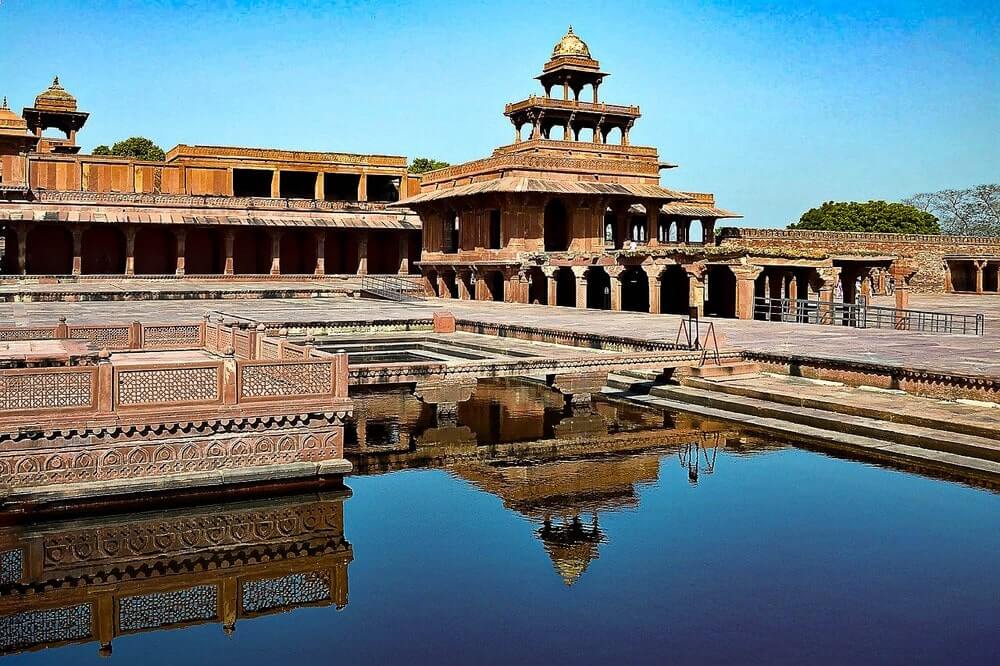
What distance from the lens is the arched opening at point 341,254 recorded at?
4194 centimetres

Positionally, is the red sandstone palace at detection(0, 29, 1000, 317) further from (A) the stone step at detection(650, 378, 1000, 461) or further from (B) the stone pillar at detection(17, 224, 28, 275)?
(A) the stone step at detection(650, 378, 1000, 461)

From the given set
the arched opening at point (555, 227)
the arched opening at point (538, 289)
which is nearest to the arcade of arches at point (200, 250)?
the arched opening at point (555, 227)

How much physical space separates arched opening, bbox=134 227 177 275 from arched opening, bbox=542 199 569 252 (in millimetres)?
13537

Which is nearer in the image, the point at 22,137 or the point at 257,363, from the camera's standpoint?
the point at 257,363

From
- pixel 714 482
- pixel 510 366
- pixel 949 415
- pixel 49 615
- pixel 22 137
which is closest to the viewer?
pixel 49 615

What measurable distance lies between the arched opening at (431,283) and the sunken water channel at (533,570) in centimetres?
2728

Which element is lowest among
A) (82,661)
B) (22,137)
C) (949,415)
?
(82,661)

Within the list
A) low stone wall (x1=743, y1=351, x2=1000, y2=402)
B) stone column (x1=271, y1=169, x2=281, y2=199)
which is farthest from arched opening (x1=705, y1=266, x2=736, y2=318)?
stone column (x1=271, y1=169, x2=281, y2=199)

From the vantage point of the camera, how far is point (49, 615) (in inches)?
269

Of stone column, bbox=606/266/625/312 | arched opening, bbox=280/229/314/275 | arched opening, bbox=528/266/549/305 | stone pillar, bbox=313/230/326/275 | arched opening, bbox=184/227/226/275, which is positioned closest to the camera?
stone column, bbox=606/266/625/312

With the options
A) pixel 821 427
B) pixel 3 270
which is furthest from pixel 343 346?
pixel 3 270

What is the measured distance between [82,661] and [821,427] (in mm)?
8755

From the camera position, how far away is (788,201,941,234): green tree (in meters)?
59.2

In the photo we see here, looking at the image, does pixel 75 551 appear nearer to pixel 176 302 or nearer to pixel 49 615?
pixel 49 615
